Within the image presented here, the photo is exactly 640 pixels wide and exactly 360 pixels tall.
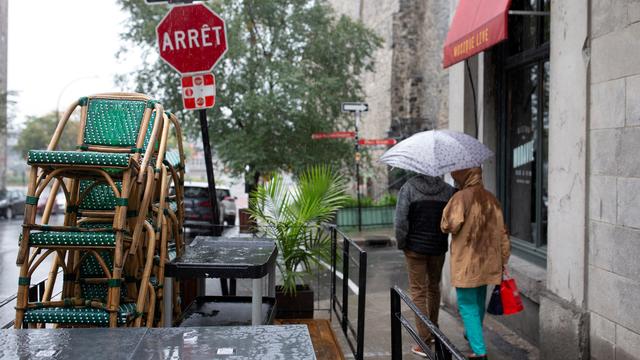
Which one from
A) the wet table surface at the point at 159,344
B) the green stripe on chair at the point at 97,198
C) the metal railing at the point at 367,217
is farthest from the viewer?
the metal railing at the point at 367,217

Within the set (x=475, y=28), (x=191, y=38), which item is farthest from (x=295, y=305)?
(x=475, y=28)

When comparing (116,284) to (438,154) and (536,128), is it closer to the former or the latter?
(438,154)

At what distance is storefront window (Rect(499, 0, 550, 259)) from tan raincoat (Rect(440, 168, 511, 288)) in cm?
182

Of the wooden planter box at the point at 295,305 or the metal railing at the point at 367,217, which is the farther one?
the metal railing at the point at 367,217

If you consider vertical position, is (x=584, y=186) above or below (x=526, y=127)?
below

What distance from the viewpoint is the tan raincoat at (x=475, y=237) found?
5.13 metres

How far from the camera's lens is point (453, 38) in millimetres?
7383

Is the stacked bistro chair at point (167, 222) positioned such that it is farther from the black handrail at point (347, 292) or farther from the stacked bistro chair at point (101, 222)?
the black handrail at point (347, 292)

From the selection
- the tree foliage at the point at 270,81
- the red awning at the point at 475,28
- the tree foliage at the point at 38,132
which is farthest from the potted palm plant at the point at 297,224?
the tree foliage at the point at 38,132

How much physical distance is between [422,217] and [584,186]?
1.35 metres

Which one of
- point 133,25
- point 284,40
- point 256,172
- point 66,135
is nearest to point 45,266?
point 256,172

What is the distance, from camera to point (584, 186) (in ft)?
16.5

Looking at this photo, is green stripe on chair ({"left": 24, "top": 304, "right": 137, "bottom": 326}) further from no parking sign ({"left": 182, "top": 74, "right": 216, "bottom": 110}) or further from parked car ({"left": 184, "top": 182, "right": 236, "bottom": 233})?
parked car ({"left": 184, "top": 182, "right": 236, "bottom": 233})

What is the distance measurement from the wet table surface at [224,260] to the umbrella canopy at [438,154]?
4.61ft
